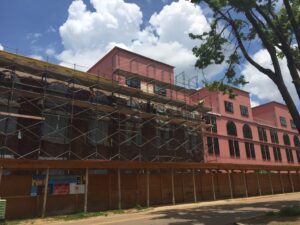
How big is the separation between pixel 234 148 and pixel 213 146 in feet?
15.8

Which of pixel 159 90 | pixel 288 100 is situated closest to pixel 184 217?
pixel 288 100

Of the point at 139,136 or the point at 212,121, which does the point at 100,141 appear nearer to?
the point at 139,136

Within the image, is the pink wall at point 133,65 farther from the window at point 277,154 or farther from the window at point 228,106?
the window at point 277,154

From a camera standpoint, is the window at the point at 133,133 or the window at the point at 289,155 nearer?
the window at the point at 133,133

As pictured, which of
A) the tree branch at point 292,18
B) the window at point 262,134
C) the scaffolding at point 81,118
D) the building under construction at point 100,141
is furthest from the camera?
the window at point 262,134

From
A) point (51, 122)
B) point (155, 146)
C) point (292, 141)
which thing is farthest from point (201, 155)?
point (292, 141)

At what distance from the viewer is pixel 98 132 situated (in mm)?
26547

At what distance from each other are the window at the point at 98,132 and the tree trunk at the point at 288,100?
14557mm

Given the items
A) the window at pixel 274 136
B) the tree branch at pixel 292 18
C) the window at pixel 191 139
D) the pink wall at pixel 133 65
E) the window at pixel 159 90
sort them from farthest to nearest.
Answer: the window at pixel 274 136 < the window at pixel 191 139 < the window at pixel 159 90 < the pink wall at pixel 133 65 < the tree branch at pixel 292 18

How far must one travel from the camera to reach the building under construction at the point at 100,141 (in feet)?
65.7

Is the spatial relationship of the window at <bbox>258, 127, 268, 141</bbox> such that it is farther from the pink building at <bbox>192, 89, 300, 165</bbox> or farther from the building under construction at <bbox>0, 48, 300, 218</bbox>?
the building under construction at <bbox>0, 48, 300, 218</bbox>

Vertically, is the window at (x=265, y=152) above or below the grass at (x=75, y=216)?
above

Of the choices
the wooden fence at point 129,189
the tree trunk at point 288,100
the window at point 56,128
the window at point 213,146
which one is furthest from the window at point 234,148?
the tree trunk at point 288,100

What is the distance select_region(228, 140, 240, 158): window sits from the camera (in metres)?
A: 41.4
